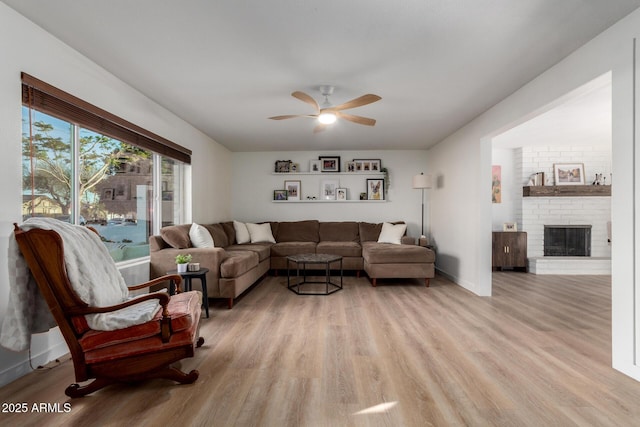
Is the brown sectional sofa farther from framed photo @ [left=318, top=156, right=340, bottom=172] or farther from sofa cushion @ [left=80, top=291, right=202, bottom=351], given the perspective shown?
sofa cushion @ [left=80, top=291, right=202, bottom=351]

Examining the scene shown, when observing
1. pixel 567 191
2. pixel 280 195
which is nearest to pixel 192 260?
pixel 280 195

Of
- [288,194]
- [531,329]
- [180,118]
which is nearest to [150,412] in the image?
[531,329]

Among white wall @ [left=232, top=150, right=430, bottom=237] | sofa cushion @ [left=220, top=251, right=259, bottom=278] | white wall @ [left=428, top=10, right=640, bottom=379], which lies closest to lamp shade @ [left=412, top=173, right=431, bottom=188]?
white wall @ [left=428, top=10, right=640, bottom=379]

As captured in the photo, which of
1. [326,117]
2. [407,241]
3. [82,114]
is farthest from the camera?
[407,241]

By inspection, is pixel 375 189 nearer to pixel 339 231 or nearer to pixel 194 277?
pixel 339 231

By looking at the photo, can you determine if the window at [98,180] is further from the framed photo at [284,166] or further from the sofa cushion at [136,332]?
the framed photo at [284,166]

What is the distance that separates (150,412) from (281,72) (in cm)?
269

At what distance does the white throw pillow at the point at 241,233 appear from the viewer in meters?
6.06

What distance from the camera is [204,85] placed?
334 cm

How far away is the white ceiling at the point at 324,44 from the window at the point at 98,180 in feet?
2.09

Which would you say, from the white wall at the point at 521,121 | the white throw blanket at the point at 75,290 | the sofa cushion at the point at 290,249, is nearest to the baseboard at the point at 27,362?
the white throw blanket at the point at 75,290

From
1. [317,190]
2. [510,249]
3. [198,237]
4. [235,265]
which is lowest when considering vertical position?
[510,249]

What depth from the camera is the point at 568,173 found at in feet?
20.5

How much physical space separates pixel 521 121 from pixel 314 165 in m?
3.95
